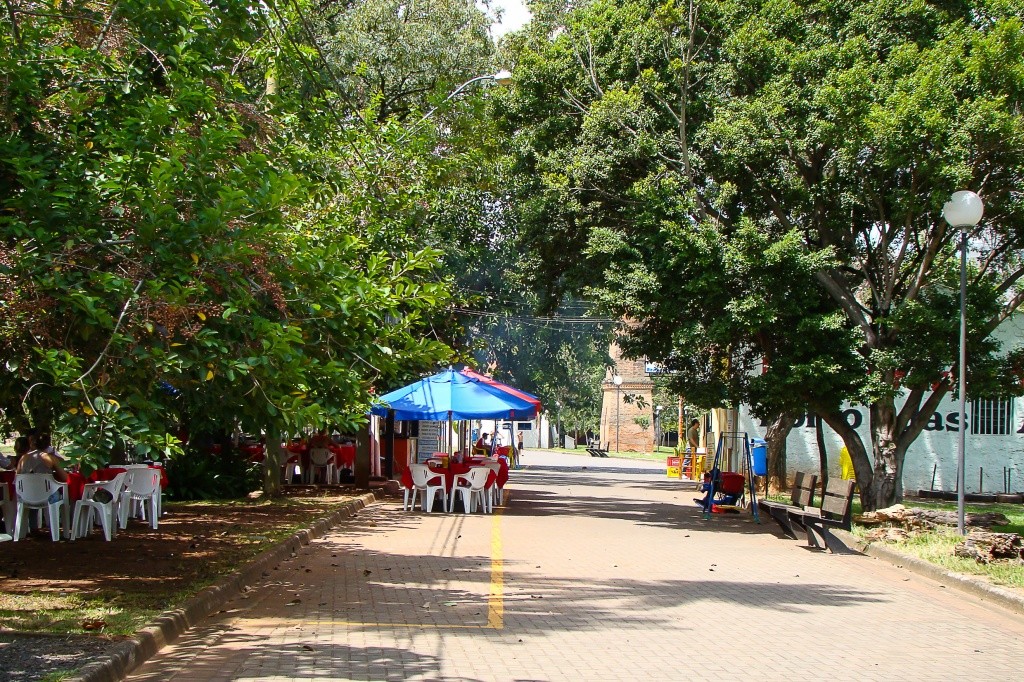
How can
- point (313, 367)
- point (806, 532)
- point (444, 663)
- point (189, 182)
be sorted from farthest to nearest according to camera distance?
1. point (806, 532)
2. point (313, 367)
3. point (189, 182)
4. point (444, 663)

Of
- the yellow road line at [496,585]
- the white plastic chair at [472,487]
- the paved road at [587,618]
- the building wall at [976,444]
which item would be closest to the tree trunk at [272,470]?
the white plastic chair at [472,487]

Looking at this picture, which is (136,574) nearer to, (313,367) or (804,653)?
(313,367)

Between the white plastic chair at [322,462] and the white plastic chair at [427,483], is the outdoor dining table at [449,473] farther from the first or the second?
the white plastic chair at [322,462]

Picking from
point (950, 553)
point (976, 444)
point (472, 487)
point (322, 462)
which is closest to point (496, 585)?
point (950, 553)

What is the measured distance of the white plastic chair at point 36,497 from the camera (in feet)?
44.1

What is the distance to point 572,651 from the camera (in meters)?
8.37

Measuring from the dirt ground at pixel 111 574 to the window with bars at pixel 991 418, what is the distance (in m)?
18.6

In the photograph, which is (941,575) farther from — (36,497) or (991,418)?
(991,418)

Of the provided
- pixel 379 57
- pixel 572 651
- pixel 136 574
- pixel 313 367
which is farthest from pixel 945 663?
pixel 379 57

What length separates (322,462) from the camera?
93.4 feet

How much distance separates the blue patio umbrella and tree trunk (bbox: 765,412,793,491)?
9172 millimetres

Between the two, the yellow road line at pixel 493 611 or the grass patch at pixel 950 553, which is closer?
the yellow road line at pixel 493 611

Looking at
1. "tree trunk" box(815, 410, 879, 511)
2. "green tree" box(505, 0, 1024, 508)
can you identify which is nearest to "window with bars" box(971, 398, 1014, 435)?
"green tree" box(505, 0, 1024, 508)

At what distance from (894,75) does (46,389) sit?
15050 millimetres
